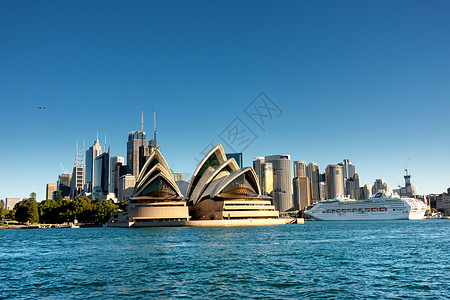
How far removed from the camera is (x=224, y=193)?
9225 centimetres

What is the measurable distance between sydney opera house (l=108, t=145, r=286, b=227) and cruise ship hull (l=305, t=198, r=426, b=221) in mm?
36916

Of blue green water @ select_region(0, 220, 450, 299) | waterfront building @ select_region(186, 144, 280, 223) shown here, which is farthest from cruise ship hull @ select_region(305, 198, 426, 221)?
blue green water @ select_region(0, 220, 450, 299)

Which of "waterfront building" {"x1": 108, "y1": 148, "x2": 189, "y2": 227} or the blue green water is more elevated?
"waterfront building" {"x1": 108, "y1": 148, "x2": 189, "y2": 227}

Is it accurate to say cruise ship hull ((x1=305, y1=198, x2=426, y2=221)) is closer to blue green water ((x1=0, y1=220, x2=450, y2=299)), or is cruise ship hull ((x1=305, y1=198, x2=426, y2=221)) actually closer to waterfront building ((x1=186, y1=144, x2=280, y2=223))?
waterfront building ((x1=186, y1=144, x2=280, y2=223))

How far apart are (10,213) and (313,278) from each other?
120 meters

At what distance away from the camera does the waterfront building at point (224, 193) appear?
299 feet

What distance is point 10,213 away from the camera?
116125 millimetres

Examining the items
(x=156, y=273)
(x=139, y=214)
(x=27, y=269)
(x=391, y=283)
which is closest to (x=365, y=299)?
(x=391, y=283)

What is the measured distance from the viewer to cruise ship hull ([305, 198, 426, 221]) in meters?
119

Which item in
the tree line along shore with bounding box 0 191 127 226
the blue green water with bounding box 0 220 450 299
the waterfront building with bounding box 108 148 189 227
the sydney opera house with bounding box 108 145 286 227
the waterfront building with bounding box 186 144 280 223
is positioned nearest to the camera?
the blue green water with bounding box 0 220 450 299

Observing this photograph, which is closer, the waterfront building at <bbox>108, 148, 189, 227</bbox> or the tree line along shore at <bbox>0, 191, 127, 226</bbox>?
the waterfront building at <bbox>108, 148, 189, 227</bbox>

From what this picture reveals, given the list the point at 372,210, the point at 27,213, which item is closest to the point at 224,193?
the point at 27,213

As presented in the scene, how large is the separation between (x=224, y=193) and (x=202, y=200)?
9.32 m

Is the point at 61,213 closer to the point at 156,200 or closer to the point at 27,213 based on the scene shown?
the point at 27,213
